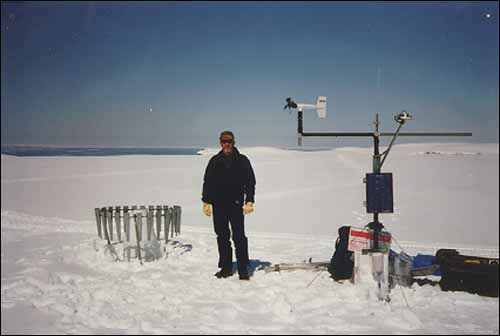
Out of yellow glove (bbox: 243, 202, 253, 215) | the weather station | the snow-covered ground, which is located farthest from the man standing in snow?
the weather station

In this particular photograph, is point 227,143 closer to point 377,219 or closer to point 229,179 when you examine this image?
point 229,179

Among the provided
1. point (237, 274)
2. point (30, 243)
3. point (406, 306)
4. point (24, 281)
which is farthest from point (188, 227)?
point (406, 306)

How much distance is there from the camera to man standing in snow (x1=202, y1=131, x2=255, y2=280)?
539 cm

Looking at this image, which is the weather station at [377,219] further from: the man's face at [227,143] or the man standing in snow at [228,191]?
the man's face at [227,143]

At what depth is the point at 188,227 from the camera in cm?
943

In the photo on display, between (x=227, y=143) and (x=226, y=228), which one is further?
(x=226, y=228)

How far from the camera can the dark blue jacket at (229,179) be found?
5.39m

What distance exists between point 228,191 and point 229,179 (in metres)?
0.19

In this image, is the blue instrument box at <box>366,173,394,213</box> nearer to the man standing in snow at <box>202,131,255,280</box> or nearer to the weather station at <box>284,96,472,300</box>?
the weather station at <box>284,96,472,300</box>

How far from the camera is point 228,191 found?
5.42m

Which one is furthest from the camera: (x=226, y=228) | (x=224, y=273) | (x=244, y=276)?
(x=226, y=228)

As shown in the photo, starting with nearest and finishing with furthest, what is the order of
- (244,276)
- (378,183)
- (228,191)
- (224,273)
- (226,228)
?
(378,183)
(244,276)
(224,273)
(228,191)
(226,228)

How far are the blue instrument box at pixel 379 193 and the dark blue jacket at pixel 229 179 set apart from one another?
68.2 inches

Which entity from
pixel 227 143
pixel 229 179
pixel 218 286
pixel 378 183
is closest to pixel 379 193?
pixel 378 183
